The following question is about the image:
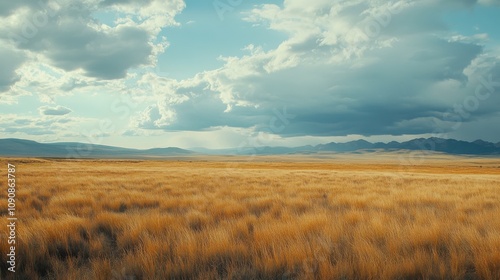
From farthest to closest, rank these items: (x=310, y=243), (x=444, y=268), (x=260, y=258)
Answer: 1. (x=310, y=243)
2. (x=260, y=258)
3. (x=444, y=268)

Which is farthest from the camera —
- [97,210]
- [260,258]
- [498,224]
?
[97,210]

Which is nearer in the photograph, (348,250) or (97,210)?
(348,250)

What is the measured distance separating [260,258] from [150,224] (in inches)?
122

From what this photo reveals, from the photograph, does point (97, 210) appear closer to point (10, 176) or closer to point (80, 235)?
point (10, 176)

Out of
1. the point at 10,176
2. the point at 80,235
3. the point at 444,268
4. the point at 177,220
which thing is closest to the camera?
the point at 444,268

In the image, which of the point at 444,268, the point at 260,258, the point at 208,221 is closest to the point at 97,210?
the point at 208,221

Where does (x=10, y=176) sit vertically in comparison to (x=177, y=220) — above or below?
above

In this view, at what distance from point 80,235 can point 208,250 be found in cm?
306

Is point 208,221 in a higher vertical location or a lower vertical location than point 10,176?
lower

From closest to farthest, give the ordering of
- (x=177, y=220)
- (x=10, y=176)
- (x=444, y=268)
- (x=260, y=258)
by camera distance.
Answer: (x=444, y=268), (x=260, y=258), (x=177, y=220), (x=10, y=176)

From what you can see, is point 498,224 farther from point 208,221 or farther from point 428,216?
point 208,221

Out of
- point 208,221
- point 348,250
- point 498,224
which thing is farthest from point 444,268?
point 208,221

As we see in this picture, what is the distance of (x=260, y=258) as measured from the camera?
490cm

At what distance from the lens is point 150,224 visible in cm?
694
